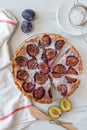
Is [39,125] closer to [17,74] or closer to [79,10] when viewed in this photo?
[17,74]

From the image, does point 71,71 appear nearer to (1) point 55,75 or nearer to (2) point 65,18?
(1) point 55,75

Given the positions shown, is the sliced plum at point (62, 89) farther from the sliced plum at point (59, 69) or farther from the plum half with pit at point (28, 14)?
the plum half with pit at point (28, 14)

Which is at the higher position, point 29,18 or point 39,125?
point 29,18

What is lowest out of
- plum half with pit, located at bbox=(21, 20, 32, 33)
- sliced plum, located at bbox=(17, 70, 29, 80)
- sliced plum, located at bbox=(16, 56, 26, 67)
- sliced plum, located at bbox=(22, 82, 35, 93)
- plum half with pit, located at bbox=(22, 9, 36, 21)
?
sliced plum, located at bbox=(22, 82, 35, 93)

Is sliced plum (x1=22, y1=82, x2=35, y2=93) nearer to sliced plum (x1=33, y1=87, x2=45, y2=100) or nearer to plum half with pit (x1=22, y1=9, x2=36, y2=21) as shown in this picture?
sliced plum (x1=33, y1=87, x2=45, y2=100)

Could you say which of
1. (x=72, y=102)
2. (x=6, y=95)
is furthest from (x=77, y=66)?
(x=6, y=95)

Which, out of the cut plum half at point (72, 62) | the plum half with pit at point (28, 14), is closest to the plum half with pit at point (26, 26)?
the plum half with pit at point (28, 14)

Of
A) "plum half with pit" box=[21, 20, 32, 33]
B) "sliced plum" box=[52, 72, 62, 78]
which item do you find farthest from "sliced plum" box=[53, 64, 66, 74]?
"plum half with pit" box=[21, 20, 32, 33]

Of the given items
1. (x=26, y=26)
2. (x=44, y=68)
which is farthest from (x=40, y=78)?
(x=26, y=26)
